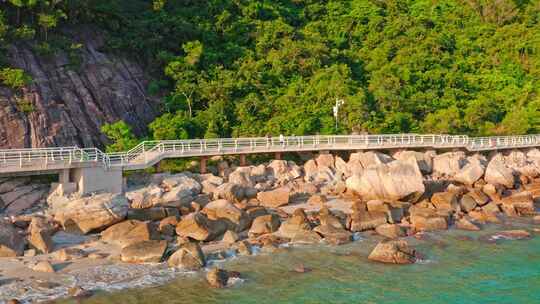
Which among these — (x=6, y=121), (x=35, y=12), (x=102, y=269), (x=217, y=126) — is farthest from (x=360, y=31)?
(x=102, y=269)

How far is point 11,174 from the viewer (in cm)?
2634

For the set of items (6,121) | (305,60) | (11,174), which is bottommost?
(11,174)

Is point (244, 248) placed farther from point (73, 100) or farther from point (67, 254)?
point (73, 100)

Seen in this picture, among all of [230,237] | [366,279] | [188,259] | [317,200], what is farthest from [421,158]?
[188,259]

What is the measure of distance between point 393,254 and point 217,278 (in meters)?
7.14

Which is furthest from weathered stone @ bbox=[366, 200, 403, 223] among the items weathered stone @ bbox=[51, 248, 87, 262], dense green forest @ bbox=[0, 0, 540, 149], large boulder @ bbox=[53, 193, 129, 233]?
Result: dense green forest @ bbox=[0, 0, 540, 149]

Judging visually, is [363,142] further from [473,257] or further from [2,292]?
Result: [2,292]

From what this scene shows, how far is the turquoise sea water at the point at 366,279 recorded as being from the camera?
17.8 meters

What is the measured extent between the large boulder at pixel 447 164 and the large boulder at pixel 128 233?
23.6 m

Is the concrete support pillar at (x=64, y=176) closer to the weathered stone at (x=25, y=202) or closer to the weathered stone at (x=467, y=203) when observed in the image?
the weathered stone at (x=25, y=202)

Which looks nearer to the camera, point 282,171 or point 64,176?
point 64,176

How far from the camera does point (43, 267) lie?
63.4 ft

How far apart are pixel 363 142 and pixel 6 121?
23.9m

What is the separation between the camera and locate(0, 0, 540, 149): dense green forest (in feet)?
146
